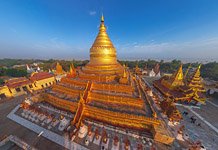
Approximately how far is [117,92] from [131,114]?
3355 millimetres

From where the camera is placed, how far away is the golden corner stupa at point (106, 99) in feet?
28.3

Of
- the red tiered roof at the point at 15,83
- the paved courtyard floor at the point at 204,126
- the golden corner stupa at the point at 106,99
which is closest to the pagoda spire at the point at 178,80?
the paved courtyard floor at the point at 204,126

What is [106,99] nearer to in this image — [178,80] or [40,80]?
[178,80]

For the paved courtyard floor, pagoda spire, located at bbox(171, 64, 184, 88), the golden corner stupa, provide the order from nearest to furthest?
the paved courtyard floor < the golden corner stupa < pagoda spire, located at bbox(171, 64, 184, 88)

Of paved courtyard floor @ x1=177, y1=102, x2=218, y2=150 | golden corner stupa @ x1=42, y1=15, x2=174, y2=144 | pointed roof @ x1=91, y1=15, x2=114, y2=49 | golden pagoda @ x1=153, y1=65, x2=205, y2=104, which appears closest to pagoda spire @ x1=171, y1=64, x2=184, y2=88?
golden pagoda @ x1=153, y1=65, x2=205, y2=104

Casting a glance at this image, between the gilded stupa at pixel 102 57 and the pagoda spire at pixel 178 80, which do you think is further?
the pagoda spire at pixel 178 80

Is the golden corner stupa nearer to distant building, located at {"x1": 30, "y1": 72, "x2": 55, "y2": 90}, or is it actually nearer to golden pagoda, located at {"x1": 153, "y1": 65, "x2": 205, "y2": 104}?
golden pagoda, located at {"x1": 153, "y1": 65, "x2": 205, "y2": 104}

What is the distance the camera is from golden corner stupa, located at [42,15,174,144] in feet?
28.3

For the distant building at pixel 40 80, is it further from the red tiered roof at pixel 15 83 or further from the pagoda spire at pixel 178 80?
the pagoda spire at pixel 178 80

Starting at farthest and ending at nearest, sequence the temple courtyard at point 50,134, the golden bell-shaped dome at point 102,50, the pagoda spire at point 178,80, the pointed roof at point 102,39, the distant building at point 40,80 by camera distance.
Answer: the distant building at point 40,80, the pagoda spire at point 178,80, the pointed roof at point 102,39, the golden bell-shaped dome at point 102,50, the temple courtyard at point 50,134

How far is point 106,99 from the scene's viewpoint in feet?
35.3

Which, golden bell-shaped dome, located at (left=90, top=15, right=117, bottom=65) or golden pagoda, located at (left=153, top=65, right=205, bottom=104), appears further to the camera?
golden bell-shaped dome, located at (left=90, top=15, right=117, bottom=65)

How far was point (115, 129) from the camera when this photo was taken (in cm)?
885

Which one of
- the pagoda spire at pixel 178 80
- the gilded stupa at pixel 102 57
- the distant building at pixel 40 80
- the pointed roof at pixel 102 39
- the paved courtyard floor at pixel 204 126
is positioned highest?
the pointed roof at pixel 102 39
